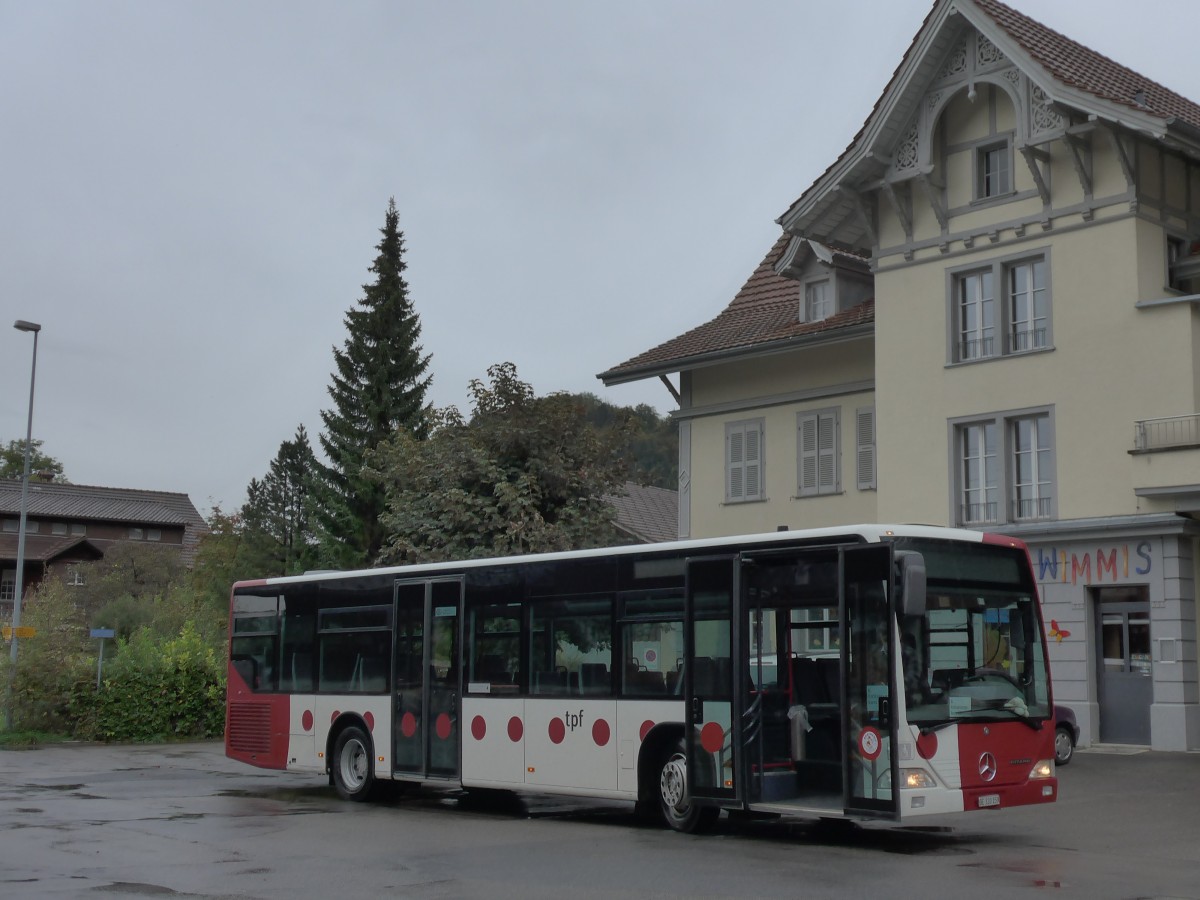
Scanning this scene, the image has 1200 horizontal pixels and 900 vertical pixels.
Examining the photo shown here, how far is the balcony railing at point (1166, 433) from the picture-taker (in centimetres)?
2423

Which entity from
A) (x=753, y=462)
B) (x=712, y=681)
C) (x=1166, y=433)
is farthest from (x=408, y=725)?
(x=753, y=462)

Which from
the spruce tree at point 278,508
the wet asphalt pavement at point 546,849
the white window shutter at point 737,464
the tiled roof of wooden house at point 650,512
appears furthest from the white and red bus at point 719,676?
the spruce tree at point 278,508

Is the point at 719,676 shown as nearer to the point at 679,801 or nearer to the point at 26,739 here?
the point at 679,801

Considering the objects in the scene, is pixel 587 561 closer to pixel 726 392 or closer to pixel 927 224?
pixel 927 224

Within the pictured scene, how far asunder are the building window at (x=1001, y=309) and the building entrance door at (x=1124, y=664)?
458 cm

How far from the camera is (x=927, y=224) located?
28.4 metres

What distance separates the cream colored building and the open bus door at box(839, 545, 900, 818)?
12.9m

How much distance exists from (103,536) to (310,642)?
87.6 m

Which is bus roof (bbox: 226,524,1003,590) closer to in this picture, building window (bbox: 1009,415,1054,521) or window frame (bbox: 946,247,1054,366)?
building window (bbox: 1009,415,1054,521)

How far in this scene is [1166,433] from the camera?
80.7 feet

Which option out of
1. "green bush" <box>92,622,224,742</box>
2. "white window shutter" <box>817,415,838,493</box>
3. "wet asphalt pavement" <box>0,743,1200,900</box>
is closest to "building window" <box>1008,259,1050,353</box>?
"white window shutter" <box>817,415,838,493</box>

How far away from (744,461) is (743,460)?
3 cm

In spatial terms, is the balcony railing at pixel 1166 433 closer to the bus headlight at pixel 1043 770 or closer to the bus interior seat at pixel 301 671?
the bus headlight at pixel 1043 770

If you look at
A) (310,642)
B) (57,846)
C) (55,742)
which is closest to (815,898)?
(57,846)
